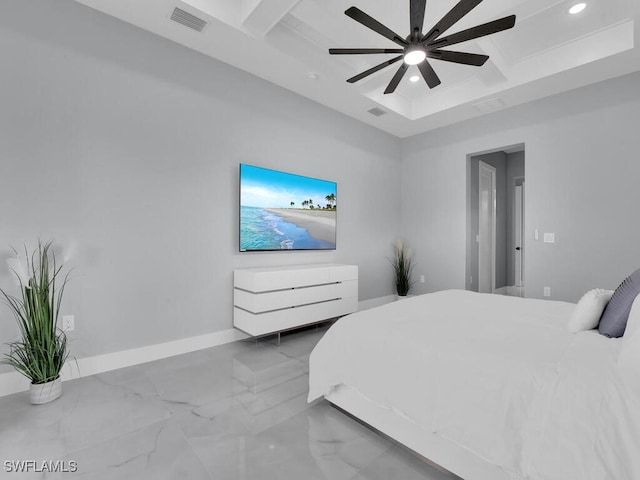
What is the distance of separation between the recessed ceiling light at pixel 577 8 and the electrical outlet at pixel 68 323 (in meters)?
4.81

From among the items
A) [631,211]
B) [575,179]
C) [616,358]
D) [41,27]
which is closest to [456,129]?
[575,179]

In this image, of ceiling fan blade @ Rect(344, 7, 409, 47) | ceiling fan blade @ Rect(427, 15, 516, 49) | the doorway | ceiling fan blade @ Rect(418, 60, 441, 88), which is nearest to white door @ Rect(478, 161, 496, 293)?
the doorway

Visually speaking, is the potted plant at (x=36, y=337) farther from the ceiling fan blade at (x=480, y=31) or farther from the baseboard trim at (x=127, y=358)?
the ceiling fan blade at (x=480, y=31)

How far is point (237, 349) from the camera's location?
3.04 m

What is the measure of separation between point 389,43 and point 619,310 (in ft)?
9.92

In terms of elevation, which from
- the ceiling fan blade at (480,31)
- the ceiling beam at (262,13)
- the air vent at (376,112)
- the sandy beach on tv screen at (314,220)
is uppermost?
the ceiling beam at (262,13)

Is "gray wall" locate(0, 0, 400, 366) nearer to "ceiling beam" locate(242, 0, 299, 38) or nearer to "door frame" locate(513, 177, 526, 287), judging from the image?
"ceiling beam" locate(242, 0, 299, 38)

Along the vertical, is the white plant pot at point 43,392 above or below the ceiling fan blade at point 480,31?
below

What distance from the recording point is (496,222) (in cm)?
582

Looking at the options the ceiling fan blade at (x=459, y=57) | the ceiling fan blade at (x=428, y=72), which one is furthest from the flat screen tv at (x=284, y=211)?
the ceiling fan blade at (x=459, y=57)

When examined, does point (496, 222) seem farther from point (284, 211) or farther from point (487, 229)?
Answer: point (284, 211)

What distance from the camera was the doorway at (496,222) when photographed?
16.1 feet

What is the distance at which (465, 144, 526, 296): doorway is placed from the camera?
16.1 ft

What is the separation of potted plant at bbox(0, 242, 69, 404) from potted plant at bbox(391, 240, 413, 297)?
4.23m
